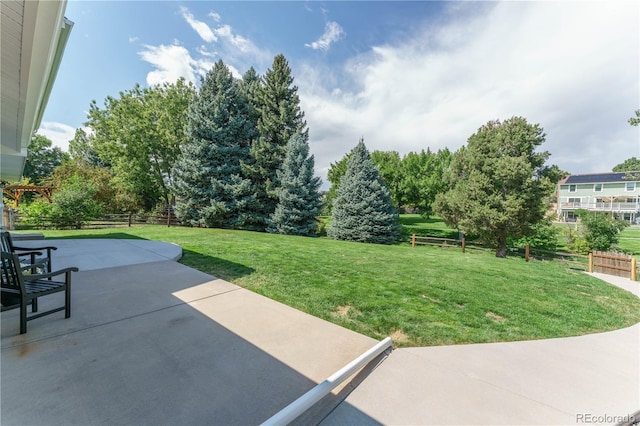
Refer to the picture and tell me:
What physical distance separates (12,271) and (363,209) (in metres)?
16.3

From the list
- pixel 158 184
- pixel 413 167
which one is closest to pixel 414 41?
pixel 413 167

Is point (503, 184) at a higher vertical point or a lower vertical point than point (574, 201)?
lower

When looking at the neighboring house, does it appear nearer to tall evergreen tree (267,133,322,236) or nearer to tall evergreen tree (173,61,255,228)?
tall evergreen tree (267,133,322,236)

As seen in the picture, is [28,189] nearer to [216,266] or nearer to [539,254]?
[216,266]

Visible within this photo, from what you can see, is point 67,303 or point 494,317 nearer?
point 67,303

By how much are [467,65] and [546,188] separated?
8.99 metres

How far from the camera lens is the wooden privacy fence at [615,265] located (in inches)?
371

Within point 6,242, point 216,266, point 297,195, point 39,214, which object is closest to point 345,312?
point 216,266

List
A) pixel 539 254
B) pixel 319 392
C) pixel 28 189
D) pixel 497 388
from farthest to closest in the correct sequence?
pixel 28 189
pixel 539 254
pixel 497 388
pixel 319 392

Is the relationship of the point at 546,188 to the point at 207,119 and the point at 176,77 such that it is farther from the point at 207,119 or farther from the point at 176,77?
the point at 176,77

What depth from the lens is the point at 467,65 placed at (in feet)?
32.1

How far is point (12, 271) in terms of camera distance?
104 inches

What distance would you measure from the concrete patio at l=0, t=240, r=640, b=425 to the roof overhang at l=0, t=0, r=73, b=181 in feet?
9.50

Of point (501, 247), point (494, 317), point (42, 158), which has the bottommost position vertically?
point (501, 247)
